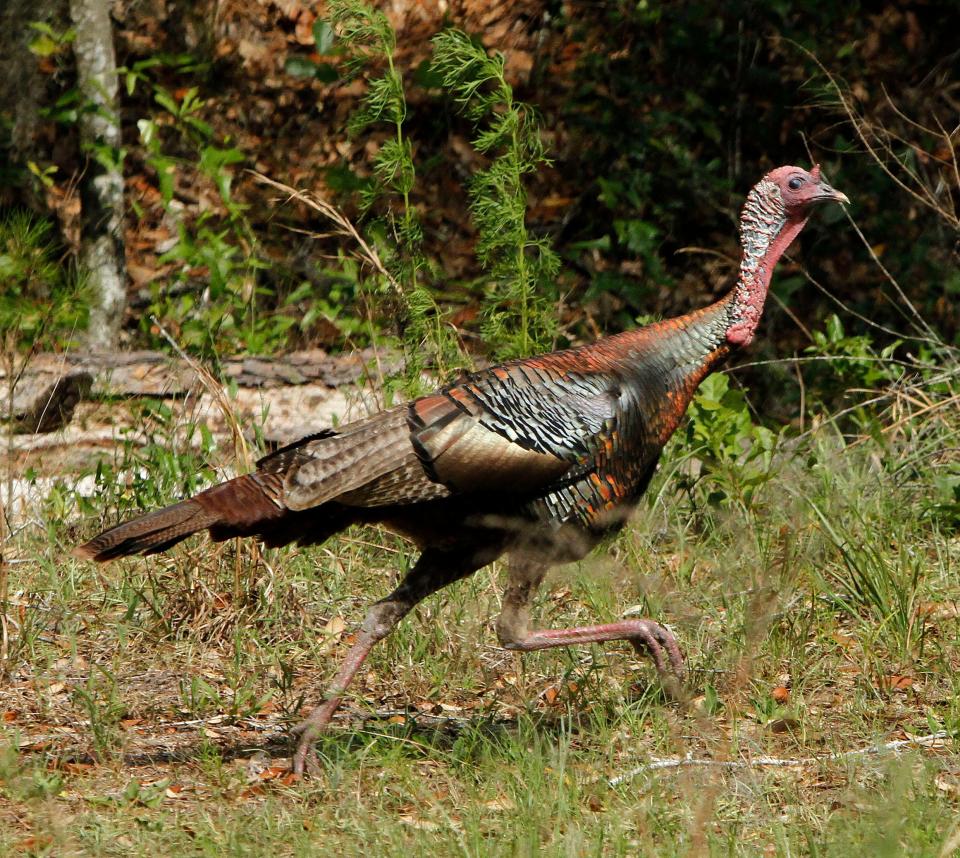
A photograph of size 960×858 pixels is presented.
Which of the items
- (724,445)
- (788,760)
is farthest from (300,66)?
(788,760)

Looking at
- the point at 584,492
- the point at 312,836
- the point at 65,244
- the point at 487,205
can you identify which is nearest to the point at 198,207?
the point at 65,244

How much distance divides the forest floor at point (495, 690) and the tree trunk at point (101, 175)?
2125 mm

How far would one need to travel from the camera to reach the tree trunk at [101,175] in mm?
7738

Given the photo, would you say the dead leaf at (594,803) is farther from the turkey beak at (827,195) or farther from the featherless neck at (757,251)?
the turkey beak at (827,195)

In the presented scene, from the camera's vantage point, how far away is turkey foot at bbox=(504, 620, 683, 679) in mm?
4262

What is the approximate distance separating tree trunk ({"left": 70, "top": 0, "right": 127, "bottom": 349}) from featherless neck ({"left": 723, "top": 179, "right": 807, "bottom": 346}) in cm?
446

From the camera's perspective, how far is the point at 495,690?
4746mm

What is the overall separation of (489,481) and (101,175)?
15.8 feet

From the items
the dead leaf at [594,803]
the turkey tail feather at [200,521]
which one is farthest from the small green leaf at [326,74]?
the dead leaf at [594,803]

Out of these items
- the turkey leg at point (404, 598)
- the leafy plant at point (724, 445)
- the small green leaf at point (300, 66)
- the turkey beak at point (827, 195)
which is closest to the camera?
the turkey leg at point (404, 598)

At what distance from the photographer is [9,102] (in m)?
8.50

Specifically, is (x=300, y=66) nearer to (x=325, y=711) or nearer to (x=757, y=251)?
(x=757, y=251)

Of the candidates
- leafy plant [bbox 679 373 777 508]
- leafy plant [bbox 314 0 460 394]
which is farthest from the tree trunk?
leafy plant [bbox 679 373 777 508]

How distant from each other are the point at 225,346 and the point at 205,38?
2465 mm
